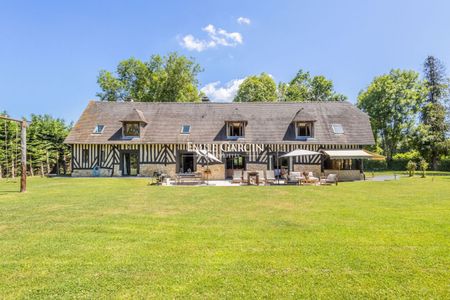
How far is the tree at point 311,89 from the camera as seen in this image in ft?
124

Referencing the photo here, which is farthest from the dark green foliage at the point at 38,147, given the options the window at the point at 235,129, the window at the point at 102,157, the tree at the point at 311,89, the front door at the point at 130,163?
the tree at the point at 311,89

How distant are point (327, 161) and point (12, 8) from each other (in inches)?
774

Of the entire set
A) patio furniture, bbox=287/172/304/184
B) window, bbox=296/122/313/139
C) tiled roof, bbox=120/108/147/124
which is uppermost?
tiled roof, bbox=120/108/147/124

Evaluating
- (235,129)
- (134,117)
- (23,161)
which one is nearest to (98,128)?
(134,117)

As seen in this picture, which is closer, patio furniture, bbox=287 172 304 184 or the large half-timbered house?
patio furniture, bbox=287 172 304 184

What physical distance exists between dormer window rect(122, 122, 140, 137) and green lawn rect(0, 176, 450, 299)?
13.5 meters

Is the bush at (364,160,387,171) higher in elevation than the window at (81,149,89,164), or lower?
lower

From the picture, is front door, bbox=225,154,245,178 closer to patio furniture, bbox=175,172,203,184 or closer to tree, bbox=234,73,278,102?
patio furniture, bbox=175,172,203,184

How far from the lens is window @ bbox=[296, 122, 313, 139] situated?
20828mm

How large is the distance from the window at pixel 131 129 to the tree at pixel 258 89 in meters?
19.8

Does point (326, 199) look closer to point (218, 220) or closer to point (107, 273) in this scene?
point (218, 220)

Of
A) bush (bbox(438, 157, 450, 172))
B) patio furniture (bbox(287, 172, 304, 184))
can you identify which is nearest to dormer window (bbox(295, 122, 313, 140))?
patio furniture (bbox(287, 172, 304, 184))

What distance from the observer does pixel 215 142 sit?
2044cm

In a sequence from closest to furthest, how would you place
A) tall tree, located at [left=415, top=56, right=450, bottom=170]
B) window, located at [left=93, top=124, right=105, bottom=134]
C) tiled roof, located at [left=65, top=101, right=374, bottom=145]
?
tiled roof, located at [left=65, top=101, right=374, bottom=145]
window, located at [left=93, top=124, right=105, bottom=134]
tall tree, located at [left=415, top=56, right=450, bottom=170]
